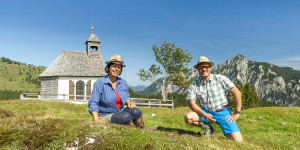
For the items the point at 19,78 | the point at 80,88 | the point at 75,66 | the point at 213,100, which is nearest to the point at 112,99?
the point at 213,100

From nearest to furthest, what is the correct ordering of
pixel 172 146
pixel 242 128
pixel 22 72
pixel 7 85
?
pixel 172 146 → pixel 242 128 → pixel 7 85 → pixel 22 72

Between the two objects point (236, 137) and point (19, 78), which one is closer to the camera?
point (236, 137)

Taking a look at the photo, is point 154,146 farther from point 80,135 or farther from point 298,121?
point 298,121

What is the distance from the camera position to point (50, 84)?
29469mm

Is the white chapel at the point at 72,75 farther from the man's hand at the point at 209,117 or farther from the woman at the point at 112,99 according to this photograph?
the man's hand at the point at 209,117

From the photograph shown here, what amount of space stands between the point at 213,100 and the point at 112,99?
2.83 metres

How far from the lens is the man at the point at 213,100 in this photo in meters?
5.31

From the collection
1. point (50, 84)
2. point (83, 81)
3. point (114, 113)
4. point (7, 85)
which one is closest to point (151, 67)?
point (83, 81)

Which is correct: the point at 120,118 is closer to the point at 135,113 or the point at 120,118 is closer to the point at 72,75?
the point at 135,113

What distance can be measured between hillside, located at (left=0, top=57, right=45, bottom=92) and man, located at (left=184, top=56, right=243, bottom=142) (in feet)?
484

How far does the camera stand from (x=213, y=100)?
5.41 metres

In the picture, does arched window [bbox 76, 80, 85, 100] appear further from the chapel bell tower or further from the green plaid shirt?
the green plaid shirt

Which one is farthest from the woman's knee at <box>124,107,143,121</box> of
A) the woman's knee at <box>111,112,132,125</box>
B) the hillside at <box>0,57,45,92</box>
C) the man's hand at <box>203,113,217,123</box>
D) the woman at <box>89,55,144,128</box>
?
the hillside at <box>0,57,45,92</box>

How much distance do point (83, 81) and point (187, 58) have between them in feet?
58.8
